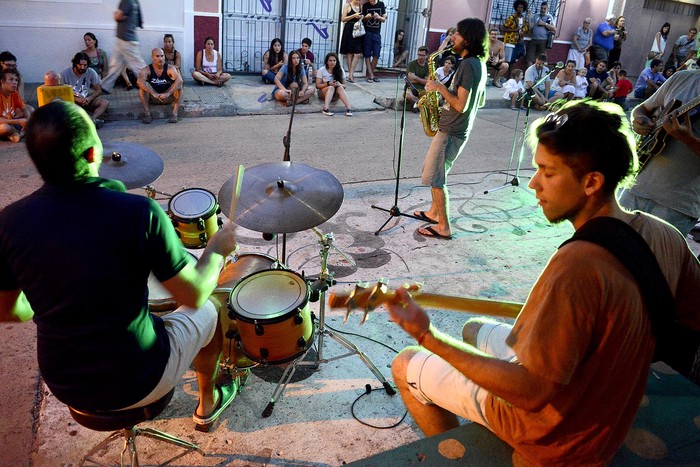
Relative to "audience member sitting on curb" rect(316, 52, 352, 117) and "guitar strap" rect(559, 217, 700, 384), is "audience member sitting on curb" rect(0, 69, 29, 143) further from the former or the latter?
"guitar strap" rect(559, 217, 700, 384)

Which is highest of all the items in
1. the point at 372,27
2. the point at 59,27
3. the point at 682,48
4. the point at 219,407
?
the point at 682,48

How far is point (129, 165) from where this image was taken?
148 inches

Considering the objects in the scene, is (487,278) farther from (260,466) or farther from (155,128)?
(155,128)

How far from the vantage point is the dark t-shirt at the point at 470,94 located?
15.5ft

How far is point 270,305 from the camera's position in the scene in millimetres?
2842

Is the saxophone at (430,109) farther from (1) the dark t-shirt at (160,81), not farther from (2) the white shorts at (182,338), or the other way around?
(1) the dark t-shirt at (160,81)

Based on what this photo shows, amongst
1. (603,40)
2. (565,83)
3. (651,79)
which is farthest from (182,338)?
(603,40)

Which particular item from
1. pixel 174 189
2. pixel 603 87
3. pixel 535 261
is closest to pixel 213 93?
pixel 174 189

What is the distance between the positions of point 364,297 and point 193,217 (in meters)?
2.09

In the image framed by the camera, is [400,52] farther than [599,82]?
Yes

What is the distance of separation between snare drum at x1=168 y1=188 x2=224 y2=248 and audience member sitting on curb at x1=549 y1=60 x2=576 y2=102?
420 inches

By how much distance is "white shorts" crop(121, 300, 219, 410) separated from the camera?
2.32 metres

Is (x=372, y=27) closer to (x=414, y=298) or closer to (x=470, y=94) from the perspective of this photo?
(x=470, y=94)

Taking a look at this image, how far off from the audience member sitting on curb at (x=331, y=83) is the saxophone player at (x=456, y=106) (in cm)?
Result: 568
